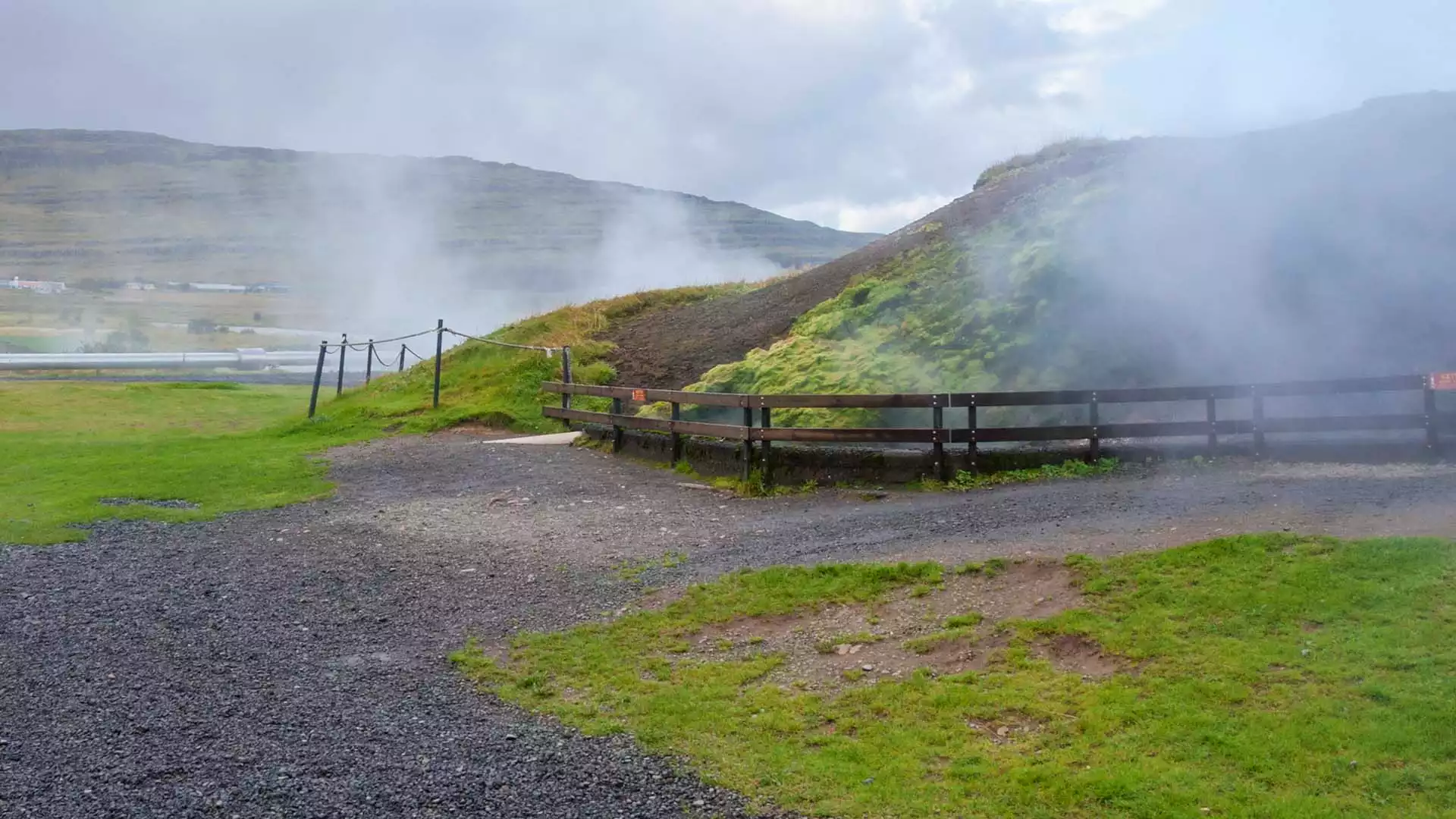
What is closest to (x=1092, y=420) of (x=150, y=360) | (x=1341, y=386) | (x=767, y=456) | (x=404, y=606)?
(x=1341, y=386)

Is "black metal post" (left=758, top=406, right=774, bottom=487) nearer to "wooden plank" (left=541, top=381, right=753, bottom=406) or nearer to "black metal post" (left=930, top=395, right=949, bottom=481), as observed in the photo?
"wooden plank" (left=541, top=381, right=753, bottom=406)

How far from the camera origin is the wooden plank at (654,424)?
1380cm

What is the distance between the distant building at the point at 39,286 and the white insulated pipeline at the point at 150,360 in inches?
2767

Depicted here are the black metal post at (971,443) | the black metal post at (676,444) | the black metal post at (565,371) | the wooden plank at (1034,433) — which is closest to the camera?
the wooden plank at (1034,433)

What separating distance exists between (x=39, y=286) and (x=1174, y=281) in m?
121

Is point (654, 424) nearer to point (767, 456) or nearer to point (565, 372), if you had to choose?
point (767, 456)

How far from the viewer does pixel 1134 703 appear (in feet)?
18.1

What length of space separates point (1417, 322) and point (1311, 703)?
11.3m

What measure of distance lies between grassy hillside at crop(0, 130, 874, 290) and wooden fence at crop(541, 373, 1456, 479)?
7658 cm

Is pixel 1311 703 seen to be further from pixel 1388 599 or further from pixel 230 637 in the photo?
pixel 230 637

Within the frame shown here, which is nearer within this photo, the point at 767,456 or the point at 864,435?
the point at 864,435

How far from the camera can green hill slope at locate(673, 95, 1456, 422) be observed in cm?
1446

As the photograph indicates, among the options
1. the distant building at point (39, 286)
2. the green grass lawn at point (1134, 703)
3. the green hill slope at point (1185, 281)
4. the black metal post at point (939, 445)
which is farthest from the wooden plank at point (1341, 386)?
the distant building at point (39, 286)

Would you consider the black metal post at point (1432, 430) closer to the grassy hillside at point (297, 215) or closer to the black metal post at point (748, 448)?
the black metal post at point (748, 448)
